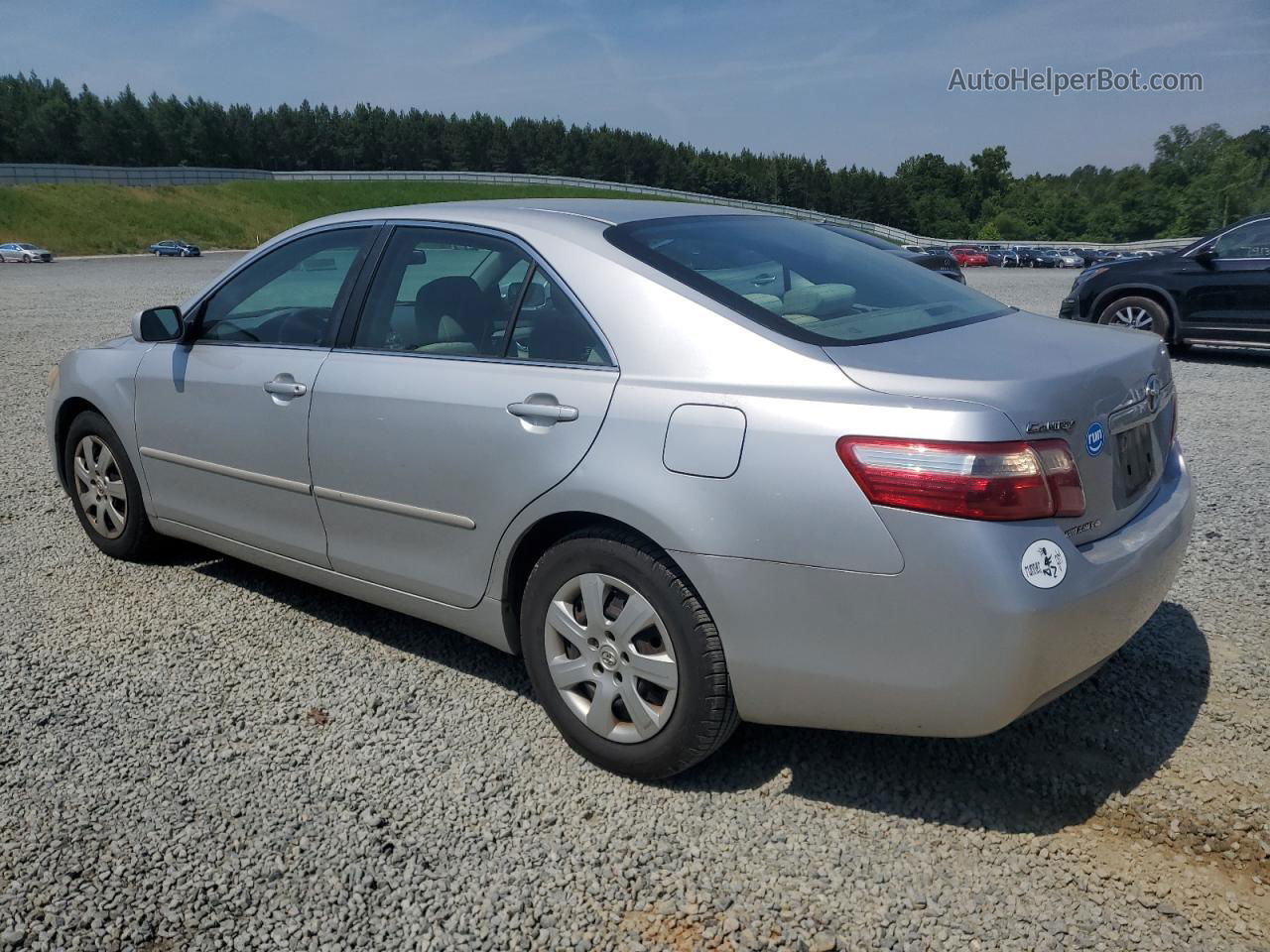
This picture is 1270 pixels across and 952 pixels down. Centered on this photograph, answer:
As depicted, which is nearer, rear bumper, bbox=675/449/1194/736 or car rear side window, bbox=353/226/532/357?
rear bumper, bbox=675/449/1194/736

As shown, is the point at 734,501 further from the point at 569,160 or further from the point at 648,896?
the point at 569,160

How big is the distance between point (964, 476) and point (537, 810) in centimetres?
150

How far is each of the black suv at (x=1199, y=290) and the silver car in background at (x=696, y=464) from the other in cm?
897

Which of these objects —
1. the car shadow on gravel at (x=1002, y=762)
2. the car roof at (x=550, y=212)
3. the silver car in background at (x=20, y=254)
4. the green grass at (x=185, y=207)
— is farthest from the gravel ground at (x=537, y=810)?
the silver car in background at (x=20, y=254)

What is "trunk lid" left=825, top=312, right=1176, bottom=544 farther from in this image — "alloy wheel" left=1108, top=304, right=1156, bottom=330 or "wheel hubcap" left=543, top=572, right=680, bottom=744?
"alloy wheel" left=1108, top=304, right=1156, bottom=330

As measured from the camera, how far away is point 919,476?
7.77ft

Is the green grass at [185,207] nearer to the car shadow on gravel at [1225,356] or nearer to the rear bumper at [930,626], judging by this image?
the car shadow on gravel at [1225,356]

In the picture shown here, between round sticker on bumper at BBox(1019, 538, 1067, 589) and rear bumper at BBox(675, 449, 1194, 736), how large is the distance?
0.05 ft

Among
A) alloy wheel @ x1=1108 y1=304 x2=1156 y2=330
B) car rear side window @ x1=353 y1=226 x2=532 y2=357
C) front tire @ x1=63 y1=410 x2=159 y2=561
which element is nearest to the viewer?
car rear side window @ x1=353 y1=226 x2=532 y2=357

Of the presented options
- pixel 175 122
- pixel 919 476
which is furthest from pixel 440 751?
pixel 175 122

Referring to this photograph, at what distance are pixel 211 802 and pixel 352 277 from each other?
74.2 inches

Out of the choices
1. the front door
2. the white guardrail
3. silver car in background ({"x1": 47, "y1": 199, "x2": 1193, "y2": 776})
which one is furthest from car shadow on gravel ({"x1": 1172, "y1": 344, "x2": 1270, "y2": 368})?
the white guardrail

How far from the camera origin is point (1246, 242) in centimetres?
1097

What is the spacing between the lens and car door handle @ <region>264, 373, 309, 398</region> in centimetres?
370
